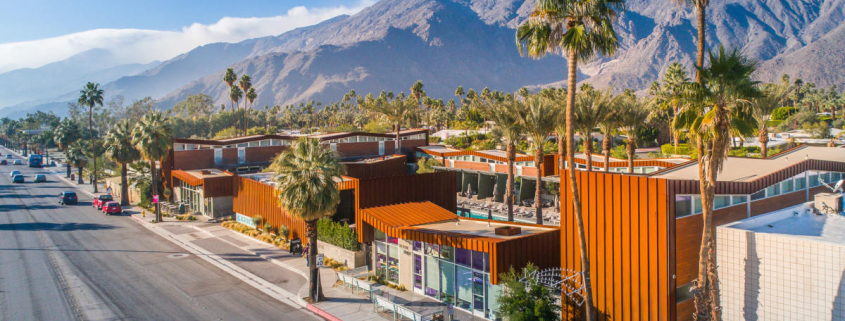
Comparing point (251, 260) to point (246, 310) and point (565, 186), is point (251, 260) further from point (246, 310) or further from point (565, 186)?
point (565, 186)

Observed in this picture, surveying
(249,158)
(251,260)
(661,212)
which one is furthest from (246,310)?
(249,158)

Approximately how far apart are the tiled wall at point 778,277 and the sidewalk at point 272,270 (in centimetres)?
866

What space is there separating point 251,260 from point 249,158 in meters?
24.6

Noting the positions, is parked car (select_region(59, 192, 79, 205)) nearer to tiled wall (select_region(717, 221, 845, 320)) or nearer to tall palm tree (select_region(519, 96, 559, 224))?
tall palm tree (select_region(519, 96, 559, 224))

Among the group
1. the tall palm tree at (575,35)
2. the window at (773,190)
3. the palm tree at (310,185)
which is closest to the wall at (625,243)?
the tall palm tree at (575,35)

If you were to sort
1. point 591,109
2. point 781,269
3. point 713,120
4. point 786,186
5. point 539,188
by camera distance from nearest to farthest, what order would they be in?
point 713,120 → point 781,269 → point 786,186 → point 591,109 → point 539,188

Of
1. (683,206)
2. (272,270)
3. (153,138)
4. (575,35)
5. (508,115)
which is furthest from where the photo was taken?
(153,138)

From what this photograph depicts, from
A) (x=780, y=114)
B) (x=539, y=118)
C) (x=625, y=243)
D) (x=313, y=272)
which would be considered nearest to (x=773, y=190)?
(x=625, y=243)

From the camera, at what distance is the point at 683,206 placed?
16.0m

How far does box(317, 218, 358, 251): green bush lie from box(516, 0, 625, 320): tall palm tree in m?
13.1

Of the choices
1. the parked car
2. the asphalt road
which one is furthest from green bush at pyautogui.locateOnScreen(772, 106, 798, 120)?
the parked car

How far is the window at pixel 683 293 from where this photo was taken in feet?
52.1

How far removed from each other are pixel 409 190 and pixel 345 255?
4.67 m

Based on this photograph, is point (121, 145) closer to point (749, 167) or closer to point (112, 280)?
point (112, 280)
